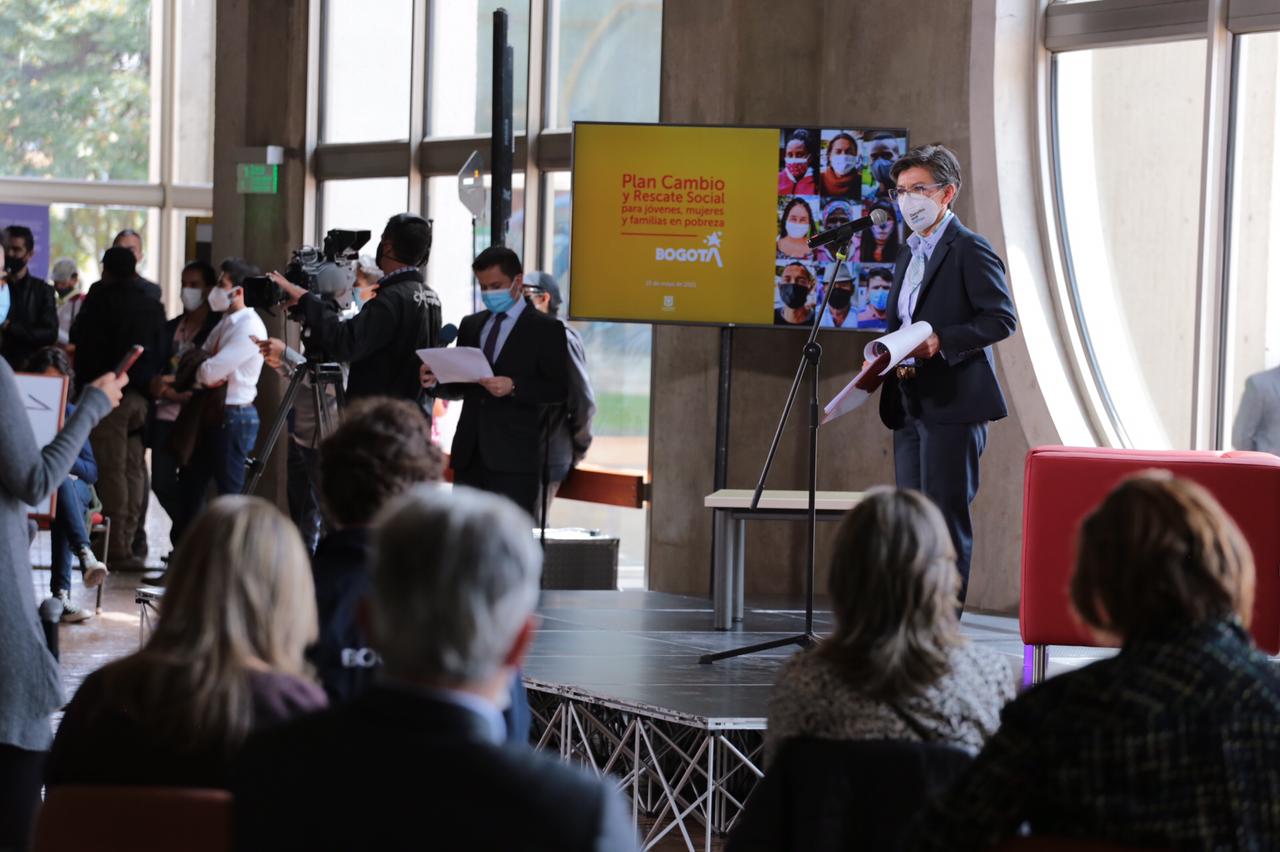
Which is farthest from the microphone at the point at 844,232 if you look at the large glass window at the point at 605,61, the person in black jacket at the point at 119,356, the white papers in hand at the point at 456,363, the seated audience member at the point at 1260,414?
the person in black jacket at the point at 119,356

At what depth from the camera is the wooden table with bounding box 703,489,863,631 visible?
5.79 meters

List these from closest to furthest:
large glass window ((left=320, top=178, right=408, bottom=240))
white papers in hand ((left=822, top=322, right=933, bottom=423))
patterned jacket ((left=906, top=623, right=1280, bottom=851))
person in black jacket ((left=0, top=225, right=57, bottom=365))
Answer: patterned jacket ((left=906, top=623, right=1280, bottom=851)) → white papers in hand ((left=822, top=322, right=933, bottom=423)) → person in black jacket ((left=0, top=225, right=57, bottom=365)) → large glass window ((left=320, top=178, right=408, bottom=240))

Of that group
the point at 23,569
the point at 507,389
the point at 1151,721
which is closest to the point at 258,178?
the point at 507,389

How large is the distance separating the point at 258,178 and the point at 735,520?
6003 millimetres

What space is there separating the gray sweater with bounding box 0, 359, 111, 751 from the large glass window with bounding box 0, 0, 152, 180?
1210 cm

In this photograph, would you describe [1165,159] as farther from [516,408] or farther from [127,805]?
[127,805]

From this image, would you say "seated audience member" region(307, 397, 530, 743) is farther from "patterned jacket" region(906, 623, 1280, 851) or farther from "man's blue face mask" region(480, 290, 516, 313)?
"man's blue face mask" region(480, 290, 516, 313)

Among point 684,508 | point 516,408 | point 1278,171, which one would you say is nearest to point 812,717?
point 516,408

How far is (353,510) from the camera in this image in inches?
111

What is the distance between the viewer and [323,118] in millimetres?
10961

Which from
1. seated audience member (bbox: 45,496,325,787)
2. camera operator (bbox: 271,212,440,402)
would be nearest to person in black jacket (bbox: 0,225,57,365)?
camera operator (bbox: 271,212,440,402)

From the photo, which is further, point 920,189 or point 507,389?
point 507,389

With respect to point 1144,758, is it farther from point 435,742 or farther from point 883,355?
point 883,355

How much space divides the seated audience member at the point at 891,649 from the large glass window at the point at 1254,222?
429cm
